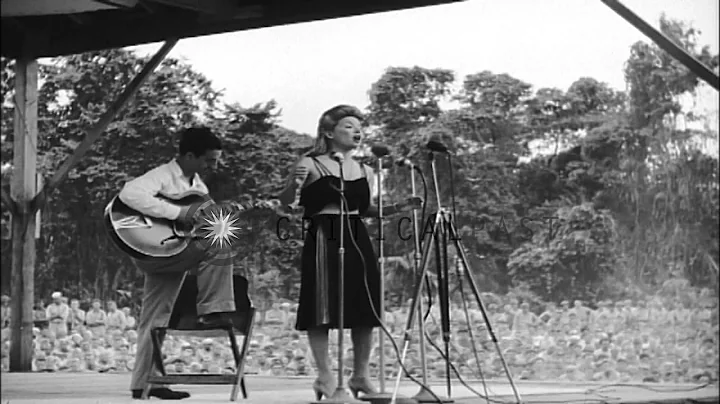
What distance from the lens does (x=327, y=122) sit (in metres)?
6.40

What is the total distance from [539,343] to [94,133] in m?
2.76

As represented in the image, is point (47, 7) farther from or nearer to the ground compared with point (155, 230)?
farther from the ground

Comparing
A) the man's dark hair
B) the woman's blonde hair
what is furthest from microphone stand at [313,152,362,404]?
the man's dark hair

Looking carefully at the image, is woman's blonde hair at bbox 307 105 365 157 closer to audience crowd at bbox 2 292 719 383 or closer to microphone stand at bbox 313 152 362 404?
microphone stand at bbox 313 152 362 404

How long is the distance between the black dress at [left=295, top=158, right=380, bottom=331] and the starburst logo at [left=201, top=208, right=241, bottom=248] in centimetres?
66

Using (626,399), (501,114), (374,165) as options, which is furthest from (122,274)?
(626,399)

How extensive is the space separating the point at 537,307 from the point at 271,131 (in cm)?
173

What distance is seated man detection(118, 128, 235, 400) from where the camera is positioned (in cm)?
614

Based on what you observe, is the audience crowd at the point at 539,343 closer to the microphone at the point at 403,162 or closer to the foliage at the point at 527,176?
the foliage at the point at 527,176

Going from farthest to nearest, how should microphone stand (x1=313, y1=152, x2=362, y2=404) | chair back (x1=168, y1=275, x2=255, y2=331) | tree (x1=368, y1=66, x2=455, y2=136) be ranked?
tree (x1=368, y1=66, x2=455, y2=136)
chair back (x1=168, y1=275, x2=255, y2=331)
microphone stand (x1=313, y1=152, x2=362, y2=404)

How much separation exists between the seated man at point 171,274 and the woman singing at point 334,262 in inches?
16.7

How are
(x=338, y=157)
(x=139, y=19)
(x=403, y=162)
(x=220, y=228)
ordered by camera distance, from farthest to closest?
(x=139, y=19) < (x=403, y=162) < (x=220, y=228) < (x=338, y=157)

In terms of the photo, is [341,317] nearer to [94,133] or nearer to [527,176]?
[527,176]

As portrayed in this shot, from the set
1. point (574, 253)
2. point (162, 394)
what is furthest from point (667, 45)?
point (162, 394)
